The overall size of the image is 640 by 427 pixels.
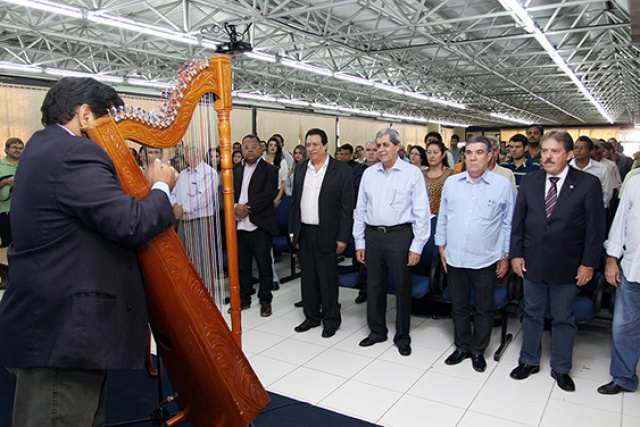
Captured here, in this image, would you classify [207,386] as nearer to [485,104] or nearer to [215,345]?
[215,345]

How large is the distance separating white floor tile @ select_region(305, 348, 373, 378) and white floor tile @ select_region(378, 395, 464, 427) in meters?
0.48

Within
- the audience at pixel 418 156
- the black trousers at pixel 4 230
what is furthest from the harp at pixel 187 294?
the black trousers at pixel 4 230

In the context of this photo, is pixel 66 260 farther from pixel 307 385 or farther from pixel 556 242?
pixel 556 242

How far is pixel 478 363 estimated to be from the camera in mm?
3148

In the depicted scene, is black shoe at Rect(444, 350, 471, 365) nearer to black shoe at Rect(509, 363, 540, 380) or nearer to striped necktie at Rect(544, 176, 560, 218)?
black shoe at Rect(509, 363, 540, 380)

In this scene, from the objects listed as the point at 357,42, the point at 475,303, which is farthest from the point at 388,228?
the point at 357,42

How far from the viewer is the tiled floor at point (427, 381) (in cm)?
256

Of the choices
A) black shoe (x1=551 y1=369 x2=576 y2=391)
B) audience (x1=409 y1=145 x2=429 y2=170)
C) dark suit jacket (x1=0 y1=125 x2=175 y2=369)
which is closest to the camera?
dark suit jacket (x1=0 y1=125 x2=175 y2=369)

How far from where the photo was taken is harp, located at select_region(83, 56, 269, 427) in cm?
161

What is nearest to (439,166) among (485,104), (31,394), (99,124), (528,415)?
(528,415)

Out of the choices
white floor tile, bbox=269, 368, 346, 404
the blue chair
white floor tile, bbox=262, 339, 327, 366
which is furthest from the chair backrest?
white floor tile, bbox=269, 368, 346, 404

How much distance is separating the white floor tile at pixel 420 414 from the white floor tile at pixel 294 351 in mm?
844

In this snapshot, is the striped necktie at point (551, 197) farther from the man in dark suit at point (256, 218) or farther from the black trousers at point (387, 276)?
the man in dark suit at point (256, 218)

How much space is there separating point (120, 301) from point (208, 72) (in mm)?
1032
